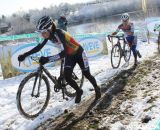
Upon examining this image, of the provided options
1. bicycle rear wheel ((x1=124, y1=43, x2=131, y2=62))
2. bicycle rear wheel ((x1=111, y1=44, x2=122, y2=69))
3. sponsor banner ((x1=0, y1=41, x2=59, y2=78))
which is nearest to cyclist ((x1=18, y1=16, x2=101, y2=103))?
bicycle rear wheel ((x1=111, y1=44, x2=122, y2=69))

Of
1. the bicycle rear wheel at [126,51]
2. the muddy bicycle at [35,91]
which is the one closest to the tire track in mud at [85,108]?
the muddy bicycle at [35,91]

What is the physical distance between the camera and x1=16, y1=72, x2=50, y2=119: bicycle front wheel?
670cm

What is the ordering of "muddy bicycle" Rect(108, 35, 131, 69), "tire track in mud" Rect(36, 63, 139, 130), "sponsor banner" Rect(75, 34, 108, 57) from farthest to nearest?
"sponsor banner" Rect(75, 34, 108, 57) < "muddy bicycle" Rect(108, 35, 131, 69) < "tire track in mud" Rect(36, 63, 139, 130)

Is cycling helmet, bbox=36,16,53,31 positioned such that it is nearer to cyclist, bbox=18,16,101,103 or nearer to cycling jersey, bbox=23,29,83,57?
cyclist, bbox=18,16,101,103

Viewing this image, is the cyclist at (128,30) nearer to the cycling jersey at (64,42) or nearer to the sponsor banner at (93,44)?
the sponsor banner at (93,44)

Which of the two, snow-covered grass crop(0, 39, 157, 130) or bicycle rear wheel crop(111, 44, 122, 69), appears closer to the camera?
snow-covered grass crop(0, 39, 157, 130)

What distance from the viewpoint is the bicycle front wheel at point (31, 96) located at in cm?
670

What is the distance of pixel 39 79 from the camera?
6895 millimetres

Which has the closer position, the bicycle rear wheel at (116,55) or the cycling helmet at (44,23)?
the cycling helmet at (44,23)

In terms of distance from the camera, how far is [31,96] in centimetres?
705

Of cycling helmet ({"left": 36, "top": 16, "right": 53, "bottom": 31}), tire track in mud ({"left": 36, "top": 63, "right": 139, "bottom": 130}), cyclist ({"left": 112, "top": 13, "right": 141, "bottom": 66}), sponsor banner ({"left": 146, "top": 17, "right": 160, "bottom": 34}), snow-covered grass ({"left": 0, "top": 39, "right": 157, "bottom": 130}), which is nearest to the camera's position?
tire track in mud ({"left": 36, "top": 63, "right": 139, "bottom": 130})

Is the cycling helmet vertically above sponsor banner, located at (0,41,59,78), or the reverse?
the cycling helmet

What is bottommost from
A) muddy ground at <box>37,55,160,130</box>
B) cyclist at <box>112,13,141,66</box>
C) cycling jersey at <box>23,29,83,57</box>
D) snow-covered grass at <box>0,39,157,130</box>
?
snow-covered grass at <box>0,39,157,130</box>

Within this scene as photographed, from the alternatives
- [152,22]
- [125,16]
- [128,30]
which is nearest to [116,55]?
[128,30]
